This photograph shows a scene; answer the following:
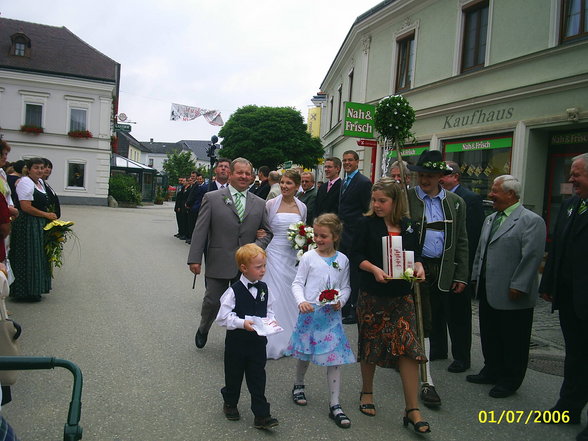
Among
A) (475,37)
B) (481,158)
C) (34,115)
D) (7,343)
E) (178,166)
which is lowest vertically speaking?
(7,343)

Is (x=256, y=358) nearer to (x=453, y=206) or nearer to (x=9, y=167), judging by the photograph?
(x=453, y=206)

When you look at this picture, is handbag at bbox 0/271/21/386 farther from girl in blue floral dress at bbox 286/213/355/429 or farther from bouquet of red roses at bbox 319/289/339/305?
bouquet of red roses at bbox 319/289/339/305

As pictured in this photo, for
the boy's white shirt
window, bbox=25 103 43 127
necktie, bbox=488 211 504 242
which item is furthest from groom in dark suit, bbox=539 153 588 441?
window, bbox=25 103 43 127

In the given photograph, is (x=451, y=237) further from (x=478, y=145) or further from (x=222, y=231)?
(x=478, y=145)

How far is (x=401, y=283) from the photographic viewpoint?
13.1ft

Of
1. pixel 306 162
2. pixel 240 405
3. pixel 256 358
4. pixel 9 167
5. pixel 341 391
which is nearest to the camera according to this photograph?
pixel 256 358

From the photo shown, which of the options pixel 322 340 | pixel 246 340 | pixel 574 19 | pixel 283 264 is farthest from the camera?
pixel 574 19

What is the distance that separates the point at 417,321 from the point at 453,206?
120 centimetres

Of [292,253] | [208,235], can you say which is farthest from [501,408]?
[208,235]

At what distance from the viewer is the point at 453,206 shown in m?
4.80

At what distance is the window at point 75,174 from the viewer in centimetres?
3716

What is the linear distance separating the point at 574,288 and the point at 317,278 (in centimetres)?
202
